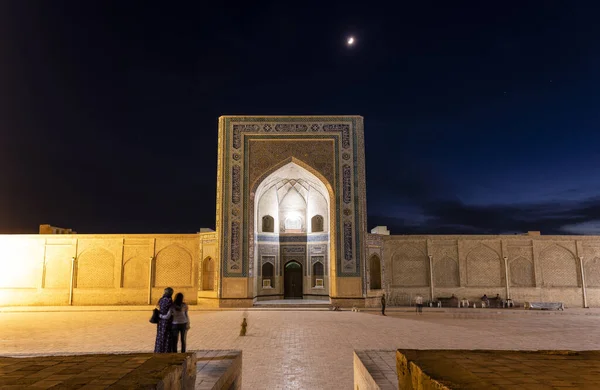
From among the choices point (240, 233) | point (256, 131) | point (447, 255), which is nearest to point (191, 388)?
point (240, 233)

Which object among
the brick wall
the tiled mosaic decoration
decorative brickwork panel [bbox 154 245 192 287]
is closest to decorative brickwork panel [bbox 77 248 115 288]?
decorative brickwork panel [bbox 154 245 192 287]

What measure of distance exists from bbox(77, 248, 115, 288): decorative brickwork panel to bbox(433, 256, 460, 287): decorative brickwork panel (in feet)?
46.5

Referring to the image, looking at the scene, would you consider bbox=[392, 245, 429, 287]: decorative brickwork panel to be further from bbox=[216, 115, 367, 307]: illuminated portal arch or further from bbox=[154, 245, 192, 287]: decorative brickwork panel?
bbox=[154, 245, 192, 287]: decorative brickwork panel

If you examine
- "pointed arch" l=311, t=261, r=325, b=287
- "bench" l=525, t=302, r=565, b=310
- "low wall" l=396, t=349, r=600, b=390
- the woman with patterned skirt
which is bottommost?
"bench" l=525, t=302, r=565, b=310

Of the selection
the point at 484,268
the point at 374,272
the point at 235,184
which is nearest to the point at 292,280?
the point at 374,272

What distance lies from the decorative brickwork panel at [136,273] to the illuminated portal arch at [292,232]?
4.87 metres

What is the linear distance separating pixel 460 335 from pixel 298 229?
1118cm

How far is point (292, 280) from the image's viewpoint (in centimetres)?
1930

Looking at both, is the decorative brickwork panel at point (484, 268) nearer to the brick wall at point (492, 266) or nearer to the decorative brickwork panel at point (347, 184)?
the brick wall at point (492, 266)

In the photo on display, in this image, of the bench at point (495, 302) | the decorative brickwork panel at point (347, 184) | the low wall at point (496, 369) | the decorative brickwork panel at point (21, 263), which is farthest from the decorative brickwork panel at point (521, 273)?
the decorative brickwork panel at point (21, 263)

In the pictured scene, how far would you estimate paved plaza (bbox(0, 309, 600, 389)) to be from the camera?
6.52 metres

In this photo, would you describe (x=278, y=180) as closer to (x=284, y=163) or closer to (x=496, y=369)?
(x=284, y=163)

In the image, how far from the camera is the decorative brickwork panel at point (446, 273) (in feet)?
57.9

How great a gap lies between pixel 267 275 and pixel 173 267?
423 centimetres
